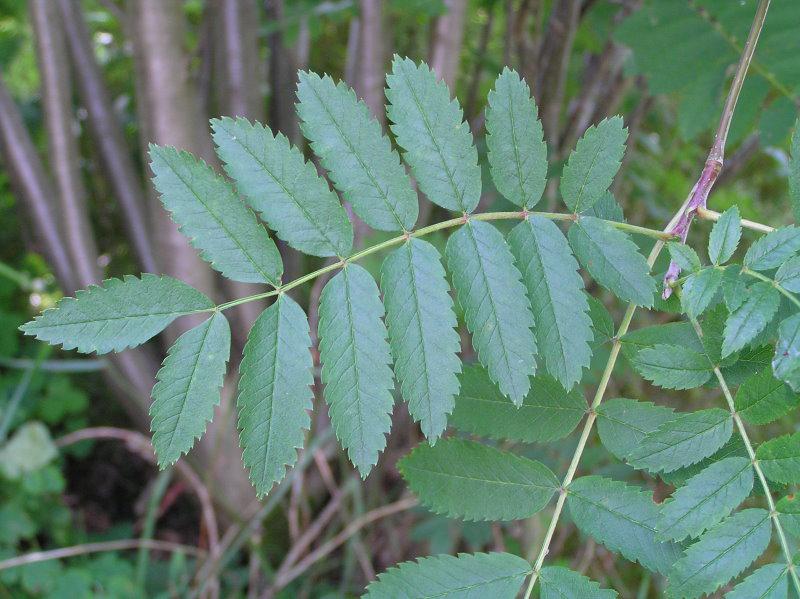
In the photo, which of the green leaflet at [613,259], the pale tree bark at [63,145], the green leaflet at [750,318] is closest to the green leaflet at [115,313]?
the green leaflet at [613,259]

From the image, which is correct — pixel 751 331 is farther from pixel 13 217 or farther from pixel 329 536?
pixel 13 217

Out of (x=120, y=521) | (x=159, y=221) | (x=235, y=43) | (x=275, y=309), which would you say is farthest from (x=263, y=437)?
(x=120, y=521)

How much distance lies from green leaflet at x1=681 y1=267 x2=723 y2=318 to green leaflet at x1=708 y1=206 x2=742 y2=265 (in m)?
0.02

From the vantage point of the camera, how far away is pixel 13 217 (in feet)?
8.23

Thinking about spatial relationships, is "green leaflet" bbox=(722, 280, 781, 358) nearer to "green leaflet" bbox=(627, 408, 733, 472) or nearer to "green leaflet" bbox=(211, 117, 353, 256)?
"green leaflet" bbox=(627, 408, 733, 472)

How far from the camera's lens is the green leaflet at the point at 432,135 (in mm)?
708

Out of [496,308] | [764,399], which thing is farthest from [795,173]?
[496,308]

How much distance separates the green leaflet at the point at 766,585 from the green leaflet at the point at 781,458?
8 cm

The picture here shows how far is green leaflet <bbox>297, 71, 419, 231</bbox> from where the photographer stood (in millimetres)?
702

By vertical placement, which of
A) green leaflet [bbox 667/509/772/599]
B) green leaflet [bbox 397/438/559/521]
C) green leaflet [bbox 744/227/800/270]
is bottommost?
green leaflet [bbox 397/438/559/521]

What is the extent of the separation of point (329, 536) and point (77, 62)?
1375mm

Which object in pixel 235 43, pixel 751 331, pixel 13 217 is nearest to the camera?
pixel 751 331

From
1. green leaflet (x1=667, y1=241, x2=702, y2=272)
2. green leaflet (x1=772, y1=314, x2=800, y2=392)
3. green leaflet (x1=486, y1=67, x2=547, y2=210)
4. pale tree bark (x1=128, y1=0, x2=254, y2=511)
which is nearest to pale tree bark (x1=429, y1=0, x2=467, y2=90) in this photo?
pale tree bark (x1=128, y1=0, x2=254, y2=511)

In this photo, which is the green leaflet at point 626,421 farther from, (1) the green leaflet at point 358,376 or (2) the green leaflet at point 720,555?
(1) the green leaflet at point 358,376
